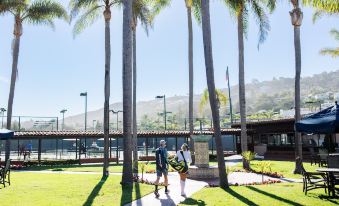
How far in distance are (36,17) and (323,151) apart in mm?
21813

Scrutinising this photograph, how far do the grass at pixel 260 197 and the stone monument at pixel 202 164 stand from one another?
4.08 meters

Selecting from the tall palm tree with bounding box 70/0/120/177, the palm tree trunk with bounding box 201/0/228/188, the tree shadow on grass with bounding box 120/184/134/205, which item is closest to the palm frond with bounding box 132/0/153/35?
the tall palm tree with bounding box 70/0/120/177

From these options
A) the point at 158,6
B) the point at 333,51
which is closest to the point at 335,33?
the point at 333,51

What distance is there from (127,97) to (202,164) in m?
5.91

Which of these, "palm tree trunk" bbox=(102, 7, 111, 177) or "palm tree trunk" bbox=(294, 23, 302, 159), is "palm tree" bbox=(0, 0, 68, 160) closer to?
"palm tree trunk" bbox=(102, 7, 111, 177)

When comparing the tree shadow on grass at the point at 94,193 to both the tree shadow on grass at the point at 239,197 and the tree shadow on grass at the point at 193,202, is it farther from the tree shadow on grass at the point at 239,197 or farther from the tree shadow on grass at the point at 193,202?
the tree shadow on grass at the point at 239,197

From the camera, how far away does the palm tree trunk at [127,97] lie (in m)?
14.9

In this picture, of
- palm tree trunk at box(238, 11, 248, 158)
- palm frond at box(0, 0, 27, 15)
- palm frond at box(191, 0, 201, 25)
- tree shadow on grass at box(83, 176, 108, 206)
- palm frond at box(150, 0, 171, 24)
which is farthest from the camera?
palm frond at box(150, 0, 171, 24)

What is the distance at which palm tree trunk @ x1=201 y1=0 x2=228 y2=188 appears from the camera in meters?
13.8

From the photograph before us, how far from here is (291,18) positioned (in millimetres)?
19969

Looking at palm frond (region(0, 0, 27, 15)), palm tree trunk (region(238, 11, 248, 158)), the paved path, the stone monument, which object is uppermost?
palm frond (region(0, 0, 27, 15))

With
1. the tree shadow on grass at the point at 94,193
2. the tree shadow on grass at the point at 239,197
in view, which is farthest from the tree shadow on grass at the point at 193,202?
the tree shadow on grass at the point at 94,193

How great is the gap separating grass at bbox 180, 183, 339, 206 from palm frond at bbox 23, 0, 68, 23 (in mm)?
18763

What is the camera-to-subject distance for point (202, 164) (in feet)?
60.6
